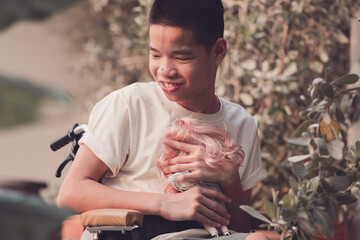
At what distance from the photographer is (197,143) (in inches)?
60.5

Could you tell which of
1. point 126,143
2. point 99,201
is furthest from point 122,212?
point 126,143

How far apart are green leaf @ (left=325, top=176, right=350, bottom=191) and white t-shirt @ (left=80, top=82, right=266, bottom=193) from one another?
0.39m

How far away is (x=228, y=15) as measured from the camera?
3.51 metres

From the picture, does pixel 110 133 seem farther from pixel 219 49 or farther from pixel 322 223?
pixel 322 223

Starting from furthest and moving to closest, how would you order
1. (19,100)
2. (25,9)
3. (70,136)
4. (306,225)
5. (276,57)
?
(276,57) < (70,136) < (306,225) < (25,9) < (19,100)

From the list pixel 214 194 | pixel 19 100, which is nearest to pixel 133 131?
pixel 214 194

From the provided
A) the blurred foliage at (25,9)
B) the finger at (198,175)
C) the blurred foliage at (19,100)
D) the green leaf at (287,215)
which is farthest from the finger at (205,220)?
the blurred foliage at (19,100)

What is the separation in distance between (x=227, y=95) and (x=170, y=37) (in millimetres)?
1927

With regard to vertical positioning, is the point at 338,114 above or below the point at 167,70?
below

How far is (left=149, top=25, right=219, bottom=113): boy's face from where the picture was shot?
58.6 inches

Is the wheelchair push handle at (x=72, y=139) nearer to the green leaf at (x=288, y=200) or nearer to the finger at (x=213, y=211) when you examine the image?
the finger at (x=213, y=211)

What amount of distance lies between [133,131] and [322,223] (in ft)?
1.88

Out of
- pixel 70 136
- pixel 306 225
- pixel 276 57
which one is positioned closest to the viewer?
pixel 306 225

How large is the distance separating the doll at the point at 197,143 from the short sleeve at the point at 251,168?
207mm
